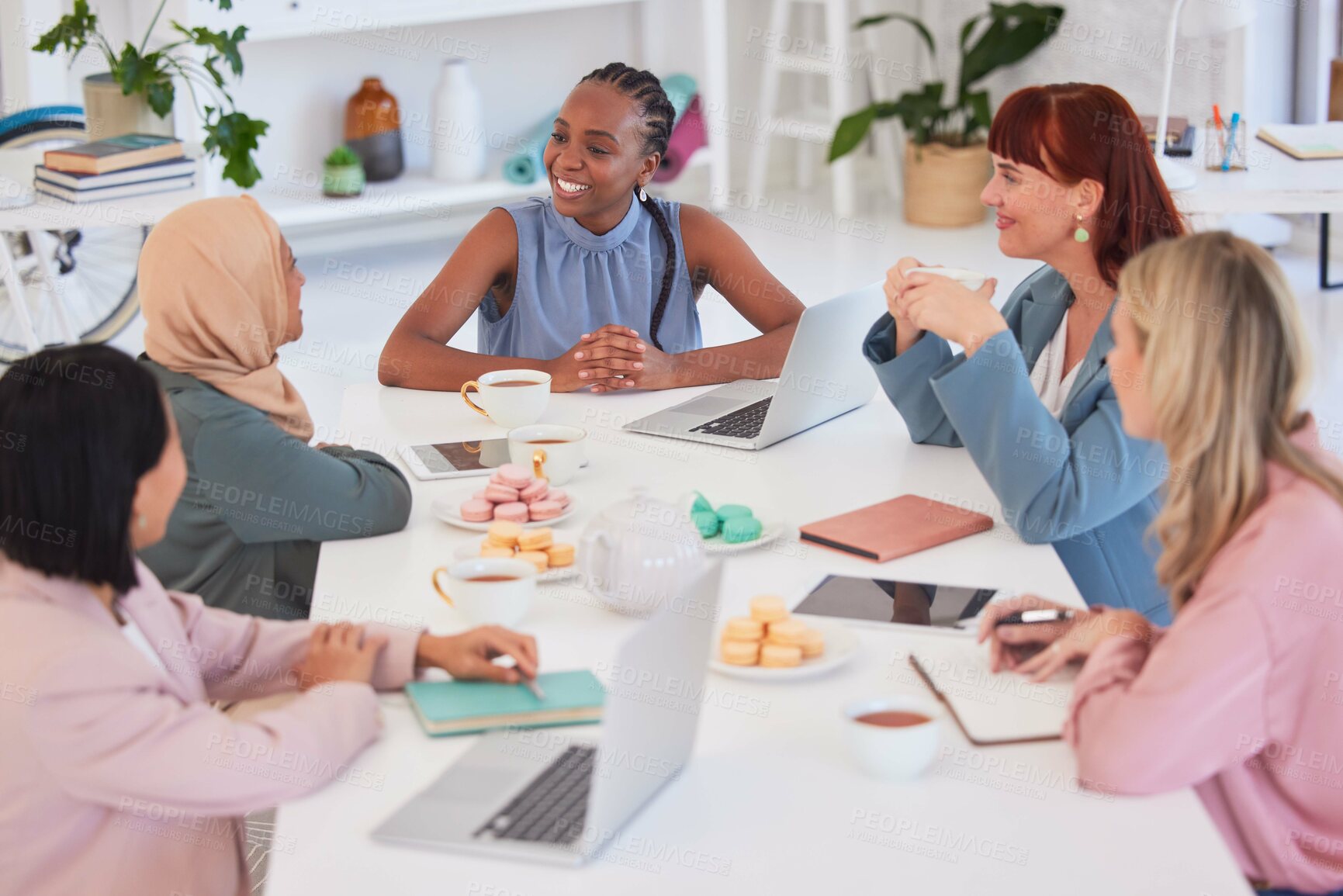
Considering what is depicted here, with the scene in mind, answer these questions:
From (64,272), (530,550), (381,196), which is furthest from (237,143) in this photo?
(530,550)

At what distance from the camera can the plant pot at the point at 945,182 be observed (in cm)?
574

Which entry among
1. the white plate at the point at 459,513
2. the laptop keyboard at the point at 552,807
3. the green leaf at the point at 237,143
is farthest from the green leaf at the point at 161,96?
the laptop keyboard at the point at 552,807

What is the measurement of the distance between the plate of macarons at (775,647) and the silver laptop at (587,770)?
0.45ft

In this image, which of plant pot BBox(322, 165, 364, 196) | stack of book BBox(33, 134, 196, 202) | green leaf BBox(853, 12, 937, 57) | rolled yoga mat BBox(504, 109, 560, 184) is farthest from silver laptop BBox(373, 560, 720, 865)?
green leaf BBox(853, 12, 937, 57)

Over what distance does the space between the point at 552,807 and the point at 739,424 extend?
3.30ft

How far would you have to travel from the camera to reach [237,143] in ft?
12.4

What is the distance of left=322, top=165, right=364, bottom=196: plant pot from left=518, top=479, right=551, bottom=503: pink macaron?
3603mm

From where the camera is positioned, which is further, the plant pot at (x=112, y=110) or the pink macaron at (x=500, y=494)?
the plant pot at (x=112, y=110)

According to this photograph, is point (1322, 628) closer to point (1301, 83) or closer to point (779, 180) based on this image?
point (1301, 83)

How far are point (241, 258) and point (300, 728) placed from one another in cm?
72

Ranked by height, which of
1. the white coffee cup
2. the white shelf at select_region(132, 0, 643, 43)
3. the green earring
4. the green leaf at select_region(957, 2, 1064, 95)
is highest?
the white shelf at select_region(132, 0, 643, 43)

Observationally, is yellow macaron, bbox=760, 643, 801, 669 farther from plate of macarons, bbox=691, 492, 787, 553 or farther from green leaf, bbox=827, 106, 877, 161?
green leaf, bbox=827, 106, 877, 161

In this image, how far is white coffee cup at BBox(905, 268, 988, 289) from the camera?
1.77 meters

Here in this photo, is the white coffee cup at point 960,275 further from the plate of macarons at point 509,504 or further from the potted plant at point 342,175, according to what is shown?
the potted plant at point 342,175
